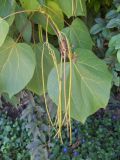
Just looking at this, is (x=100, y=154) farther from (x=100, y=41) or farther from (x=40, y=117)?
(x=100, y=41)

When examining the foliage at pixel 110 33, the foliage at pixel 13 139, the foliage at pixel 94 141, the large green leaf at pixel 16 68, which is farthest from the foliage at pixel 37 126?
the large green leaf at pixel 16 68

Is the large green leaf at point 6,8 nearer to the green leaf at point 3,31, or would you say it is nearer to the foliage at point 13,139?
the green leaf at point 3,31

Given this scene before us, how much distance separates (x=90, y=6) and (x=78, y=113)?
15.5 inches

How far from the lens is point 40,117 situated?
Result: 2.31m

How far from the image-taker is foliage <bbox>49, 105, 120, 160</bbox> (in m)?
3.23

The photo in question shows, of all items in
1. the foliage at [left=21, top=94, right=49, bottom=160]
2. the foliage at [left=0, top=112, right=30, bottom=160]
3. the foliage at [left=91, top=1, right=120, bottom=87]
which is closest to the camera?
the foliage at [left=91, top=1, right=120, bottom=87]

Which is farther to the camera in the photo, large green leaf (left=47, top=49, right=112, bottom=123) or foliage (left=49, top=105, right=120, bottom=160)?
foliage (left=49, top=105, right=120, bottom=160)

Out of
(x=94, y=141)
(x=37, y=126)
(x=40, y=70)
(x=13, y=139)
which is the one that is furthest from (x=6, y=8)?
(x=13, y=139)

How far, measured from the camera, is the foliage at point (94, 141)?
3230mm

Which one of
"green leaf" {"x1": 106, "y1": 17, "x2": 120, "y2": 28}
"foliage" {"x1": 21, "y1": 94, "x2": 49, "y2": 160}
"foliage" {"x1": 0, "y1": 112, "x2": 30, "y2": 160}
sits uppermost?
"green leaf" {"x1": 106, "y1": 17, "x2": 120, "y2": 28}

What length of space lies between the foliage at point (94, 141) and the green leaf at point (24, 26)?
2.26 m

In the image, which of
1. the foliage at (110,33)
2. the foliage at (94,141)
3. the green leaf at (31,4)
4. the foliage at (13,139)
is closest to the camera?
the green leaf at (31,4)

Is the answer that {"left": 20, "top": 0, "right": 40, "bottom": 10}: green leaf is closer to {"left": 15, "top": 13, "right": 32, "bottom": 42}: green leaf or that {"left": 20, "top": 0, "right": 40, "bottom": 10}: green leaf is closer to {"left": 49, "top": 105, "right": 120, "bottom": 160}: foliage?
{"left": 15, "top": 13, "right": 32, "bottom": 42}: green leaf

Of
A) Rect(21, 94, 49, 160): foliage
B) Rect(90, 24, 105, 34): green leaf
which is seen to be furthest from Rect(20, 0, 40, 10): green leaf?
Rect(21, 94, 49, 160): foliage
